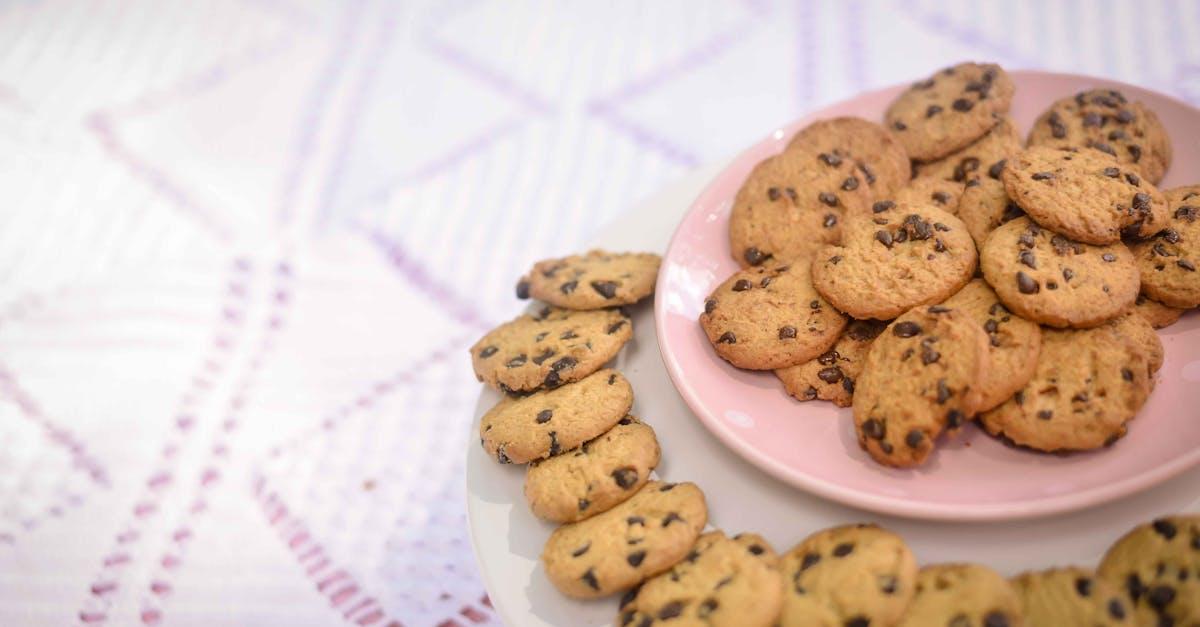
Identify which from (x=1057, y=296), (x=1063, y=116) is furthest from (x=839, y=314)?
(x=1063, y=116)

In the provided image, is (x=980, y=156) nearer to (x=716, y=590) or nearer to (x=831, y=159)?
(x=831, y=159)

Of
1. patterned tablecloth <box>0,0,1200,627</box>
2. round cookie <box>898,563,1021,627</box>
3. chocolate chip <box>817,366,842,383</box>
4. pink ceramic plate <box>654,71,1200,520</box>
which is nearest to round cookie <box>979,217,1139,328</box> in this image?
pink ceramic plate <box>654,71,1200,520</box>

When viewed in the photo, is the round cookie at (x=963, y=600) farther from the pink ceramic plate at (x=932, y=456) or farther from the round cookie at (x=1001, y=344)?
the round cookie at (x=1001, y=344)

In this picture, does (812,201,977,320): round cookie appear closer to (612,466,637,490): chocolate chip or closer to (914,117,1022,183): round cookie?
(914,117,1022,183): round cookie

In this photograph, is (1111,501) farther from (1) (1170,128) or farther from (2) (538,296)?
(2) (538,296)

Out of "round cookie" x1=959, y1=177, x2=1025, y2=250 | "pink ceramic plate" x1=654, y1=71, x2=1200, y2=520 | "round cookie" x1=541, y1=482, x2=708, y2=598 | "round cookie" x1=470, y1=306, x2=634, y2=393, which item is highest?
"round cookie" x1=959, y1=177, x2=1025, y2=250

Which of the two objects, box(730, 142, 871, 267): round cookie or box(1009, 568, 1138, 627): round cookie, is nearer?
box(1009, 568, 1138, 627): round cookie
